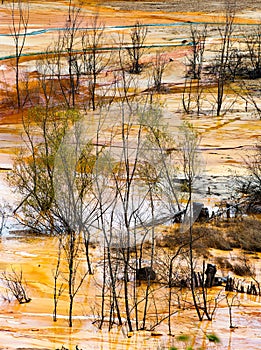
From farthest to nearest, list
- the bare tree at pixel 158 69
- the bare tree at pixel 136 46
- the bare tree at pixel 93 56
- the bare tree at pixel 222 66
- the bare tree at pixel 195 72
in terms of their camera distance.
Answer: the bare tree at pixel 136 46 → the bare tree at pixel 93 56 → the bare tree at pixel 158 69 → the bare tree at pixel 195 72 → the bare tree at pixel 222 66

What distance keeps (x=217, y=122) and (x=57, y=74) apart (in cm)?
602

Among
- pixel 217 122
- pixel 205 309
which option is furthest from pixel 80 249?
pixel 217 122

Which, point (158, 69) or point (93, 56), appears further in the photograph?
point (93, 56)

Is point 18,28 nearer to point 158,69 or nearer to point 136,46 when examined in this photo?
point 136,46

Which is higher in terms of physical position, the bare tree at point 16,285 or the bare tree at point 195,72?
the bare tree at point 195,72

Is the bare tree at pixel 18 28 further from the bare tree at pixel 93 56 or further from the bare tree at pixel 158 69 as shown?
the bare tree at pixel 158 69

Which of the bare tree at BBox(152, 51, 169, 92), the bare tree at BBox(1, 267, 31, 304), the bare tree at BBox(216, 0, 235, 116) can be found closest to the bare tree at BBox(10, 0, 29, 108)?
the bare tree at BBox(152, 51, 169, 92)

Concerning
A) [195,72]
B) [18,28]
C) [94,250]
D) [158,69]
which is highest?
[18,28]

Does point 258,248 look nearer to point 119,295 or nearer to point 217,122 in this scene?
point 119,295

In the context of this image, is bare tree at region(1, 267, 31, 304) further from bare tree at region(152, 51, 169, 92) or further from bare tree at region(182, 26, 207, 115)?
bare tree at region(152, 51, 169, 92)

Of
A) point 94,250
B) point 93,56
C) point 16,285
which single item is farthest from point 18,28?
point 16,285

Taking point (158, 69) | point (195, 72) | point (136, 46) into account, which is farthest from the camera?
point (136, 46)

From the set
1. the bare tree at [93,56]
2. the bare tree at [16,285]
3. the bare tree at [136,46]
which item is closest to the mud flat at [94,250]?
the bare tree at [16,285]

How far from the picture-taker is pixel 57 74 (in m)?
25.4
